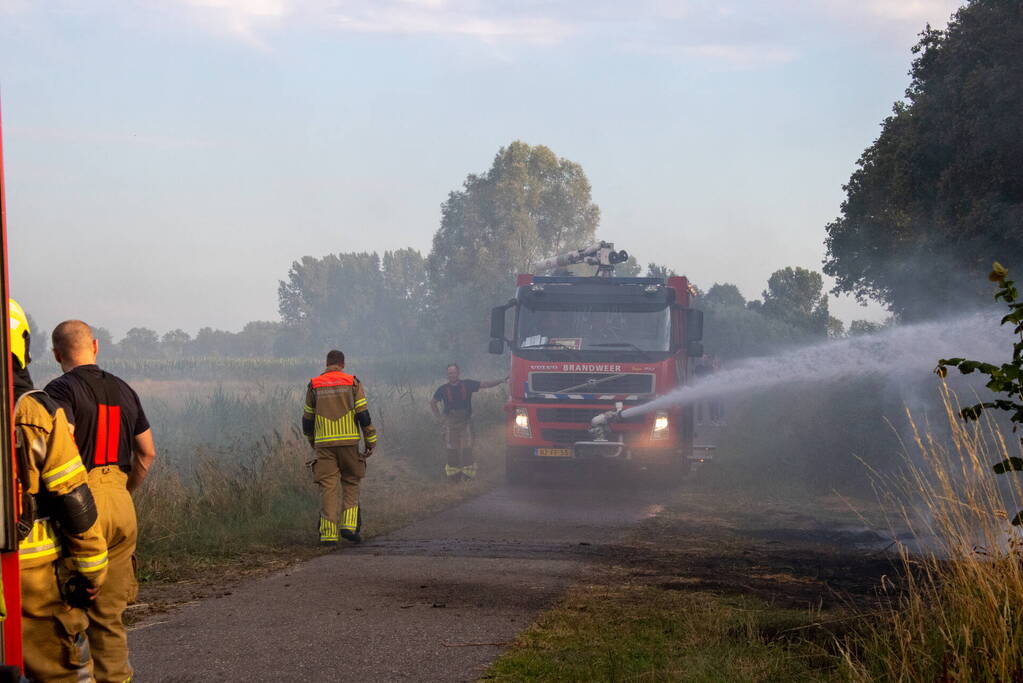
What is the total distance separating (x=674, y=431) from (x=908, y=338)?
4593mm

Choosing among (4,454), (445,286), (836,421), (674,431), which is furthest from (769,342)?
(4,454)

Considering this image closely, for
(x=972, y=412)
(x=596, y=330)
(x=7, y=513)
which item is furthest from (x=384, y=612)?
(x=596, y=330)

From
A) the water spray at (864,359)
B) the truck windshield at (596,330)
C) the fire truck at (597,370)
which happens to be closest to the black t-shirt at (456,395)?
the fire truck at (597,370)

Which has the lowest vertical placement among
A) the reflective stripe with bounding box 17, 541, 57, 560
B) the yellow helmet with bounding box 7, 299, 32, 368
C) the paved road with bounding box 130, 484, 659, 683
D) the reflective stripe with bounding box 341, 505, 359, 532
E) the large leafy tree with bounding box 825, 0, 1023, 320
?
the paved road with bounding box 130, 484, 659, 683

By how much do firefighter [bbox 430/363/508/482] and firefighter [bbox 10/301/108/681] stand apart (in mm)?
11716

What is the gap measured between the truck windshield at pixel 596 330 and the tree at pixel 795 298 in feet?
135

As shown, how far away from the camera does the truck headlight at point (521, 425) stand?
15.2 meters

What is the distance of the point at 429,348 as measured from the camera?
75.1m

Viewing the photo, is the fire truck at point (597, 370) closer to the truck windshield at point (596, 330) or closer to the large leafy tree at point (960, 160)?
the truck windshield at point (596, 330)

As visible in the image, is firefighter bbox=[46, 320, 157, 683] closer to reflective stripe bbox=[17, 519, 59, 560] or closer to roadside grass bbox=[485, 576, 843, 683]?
reflective stripe bbox=[17, 519, 59, 560]

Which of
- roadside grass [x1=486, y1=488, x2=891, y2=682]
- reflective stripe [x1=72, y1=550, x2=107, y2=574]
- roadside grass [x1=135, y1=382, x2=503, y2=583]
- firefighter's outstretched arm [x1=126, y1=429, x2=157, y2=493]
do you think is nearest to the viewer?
reflective stripe [x1=72, y1=550, x2=107, y2=574]

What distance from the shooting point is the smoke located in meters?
14.6

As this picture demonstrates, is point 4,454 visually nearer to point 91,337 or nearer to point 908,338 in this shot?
point 91,337

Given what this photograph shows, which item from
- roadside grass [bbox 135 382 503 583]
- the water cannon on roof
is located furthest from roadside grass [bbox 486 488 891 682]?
the water cannon on roof
